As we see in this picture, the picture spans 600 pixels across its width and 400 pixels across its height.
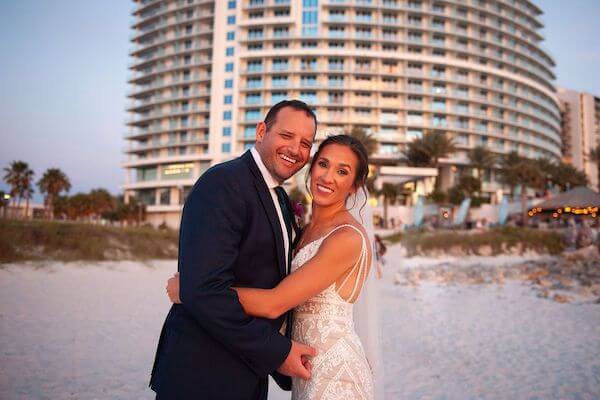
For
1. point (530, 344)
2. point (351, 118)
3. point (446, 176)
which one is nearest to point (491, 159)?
point (446, 176)

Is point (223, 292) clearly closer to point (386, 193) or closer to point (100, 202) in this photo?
point (386, 193)

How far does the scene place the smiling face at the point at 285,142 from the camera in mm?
2438

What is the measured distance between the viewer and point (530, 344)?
827 cm

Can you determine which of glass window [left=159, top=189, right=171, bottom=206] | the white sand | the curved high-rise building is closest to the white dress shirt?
the white sand

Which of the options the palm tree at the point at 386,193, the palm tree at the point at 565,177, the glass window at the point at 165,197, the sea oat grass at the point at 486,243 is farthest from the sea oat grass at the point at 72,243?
the palm tree at the point at 565,177

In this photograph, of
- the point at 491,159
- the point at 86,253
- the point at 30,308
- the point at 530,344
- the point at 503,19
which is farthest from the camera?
the point at 503,19

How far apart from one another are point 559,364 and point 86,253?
48.9 ft

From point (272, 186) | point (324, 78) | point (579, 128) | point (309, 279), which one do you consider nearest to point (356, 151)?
point (272, 186)

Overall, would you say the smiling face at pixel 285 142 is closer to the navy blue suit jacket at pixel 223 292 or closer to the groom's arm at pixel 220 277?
the navy blue suit jacket at pixel 223 292

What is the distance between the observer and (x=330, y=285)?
2.52m

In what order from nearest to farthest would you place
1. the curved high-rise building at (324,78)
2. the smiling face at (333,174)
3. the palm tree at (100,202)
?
the smiling face at (333,174)
the curved high-rise building at (324,78)
the palm tree at (100,202)

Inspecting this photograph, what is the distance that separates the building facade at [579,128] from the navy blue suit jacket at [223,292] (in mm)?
108928

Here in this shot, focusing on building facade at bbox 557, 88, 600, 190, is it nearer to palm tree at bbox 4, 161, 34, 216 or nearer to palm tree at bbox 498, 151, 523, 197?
palm tree at bbox 498, 151, 523, 197

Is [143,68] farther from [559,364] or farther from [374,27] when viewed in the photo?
[559,364]
